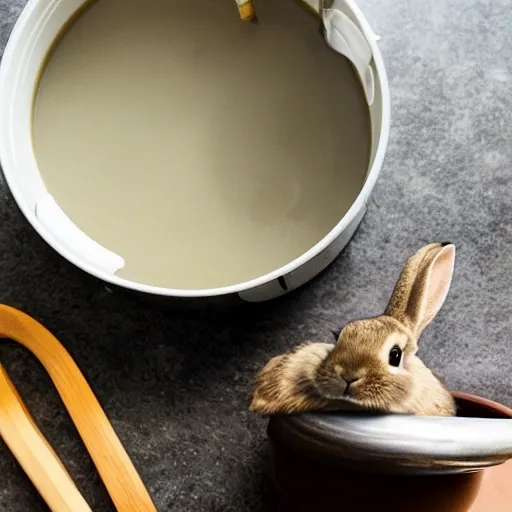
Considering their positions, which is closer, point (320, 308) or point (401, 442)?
point (401, 442)

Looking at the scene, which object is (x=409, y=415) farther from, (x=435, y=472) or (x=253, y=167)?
(x=253, y=167)

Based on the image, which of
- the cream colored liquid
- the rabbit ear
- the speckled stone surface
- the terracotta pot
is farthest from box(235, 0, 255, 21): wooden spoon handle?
the terracotta pot

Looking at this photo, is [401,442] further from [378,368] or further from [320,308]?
[320,308]

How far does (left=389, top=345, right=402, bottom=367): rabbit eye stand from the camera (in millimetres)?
619

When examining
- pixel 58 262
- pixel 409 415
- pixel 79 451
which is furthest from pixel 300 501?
pixel 58 262

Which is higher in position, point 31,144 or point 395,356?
point 31,144

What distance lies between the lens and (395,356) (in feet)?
2.05

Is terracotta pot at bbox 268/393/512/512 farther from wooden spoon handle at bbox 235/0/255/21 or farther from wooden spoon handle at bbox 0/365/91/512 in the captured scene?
wooden spoon handle at bbox 235/0/255/21

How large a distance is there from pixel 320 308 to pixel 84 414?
270 mm

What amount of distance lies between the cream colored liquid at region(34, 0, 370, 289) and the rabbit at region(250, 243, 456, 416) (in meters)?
0.13

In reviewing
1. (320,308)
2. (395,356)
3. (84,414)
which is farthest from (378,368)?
(84,414)

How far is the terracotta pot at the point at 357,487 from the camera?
0.60 meters

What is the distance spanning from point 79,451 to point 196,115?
0.38 metres

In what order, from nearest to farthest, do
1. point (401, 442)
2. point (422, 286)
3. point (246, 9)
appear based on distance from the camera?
point (401, 442) < point (422, 286) < point (246, 9)
